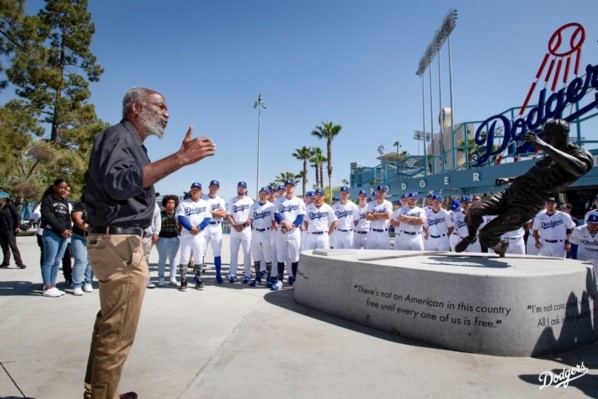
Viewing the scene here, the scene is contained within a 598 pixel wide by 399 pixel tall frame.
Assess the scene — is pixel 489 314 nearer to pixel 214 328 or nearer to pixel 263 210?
pixel 214 328

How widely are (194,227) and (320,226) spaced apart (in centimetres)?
272

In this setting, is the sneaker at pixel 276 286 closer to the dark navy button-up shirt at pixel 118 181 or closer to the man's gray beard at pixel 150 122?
the dark navy button-up shirt at pixel 118 181

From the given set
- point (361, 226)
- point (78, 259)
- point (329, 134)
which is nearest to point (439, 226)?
point (361, 226)

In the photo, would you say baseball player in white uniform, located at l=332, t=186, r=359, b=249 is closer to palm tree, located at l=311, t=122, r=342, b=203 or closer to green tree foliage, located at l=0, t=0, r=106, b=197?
green tree foliage, located at l=0, t=0, r=106, b=197

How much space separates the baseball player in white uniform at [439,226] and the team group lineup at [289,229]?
0.02 m

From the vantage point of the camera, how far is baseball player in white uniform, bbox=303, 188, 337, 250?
7926 mm

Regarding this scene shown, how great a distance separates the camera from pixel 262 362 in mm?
3271

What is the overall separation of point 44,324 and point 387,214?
6.56 meters

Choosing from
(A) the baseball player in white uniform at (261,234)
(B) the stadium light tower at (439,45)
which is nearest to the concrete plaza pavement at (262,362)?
(A) the baseball player in white uniform at (261,234)

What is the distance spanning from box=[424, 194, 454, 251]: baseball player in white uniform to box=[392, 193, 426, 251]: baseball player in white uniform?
0.79 metres

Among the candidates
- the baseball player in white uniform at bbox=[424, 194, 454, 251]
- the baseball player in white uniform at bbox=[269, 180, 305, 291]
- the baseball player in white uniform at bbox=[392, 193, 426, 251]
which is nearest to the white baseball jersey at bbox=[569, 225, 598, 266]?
the baseball player in white uniform at bbox=[424, 194, 454, 251]

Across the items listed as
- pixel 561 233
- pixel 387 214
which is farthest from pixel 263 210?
pixel 561 233

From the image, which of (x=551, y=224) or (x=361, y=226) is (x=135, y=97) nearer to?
(x=361, y=226)

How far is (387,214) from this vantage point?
820cm
